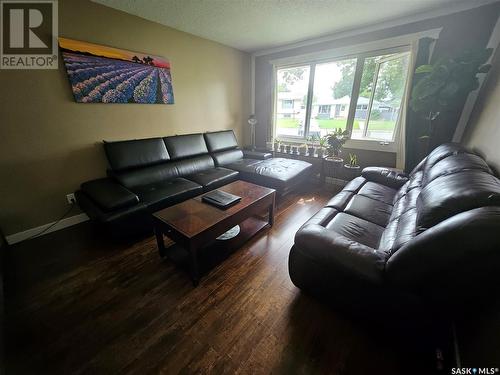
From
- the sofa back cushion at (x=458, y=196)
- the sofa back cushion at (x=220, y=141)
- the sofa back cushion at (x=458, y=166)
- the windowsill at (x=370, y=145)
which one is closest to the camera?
the sofa back cushion at (x=458, y=196)

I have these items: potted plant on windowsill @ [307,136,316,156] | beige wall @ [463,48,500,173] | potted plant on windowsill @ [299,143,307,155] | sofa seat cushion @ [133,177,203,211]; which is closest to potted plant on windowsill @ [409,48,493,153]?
beige wall @ [463,48,500,173]

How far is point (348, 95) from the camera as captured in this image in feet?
10.8

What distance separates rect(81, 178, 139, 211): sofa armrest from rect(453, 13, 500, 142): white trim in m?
3.92

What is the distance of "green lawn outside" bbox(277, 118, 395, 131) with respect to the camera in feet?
10.2

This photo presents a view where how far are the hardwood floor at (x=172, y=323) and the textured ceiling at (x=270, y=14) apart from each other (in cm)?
274

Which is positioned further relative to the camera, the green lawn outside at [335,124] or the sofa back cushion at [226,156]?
the sofa back cushion at [226,156]

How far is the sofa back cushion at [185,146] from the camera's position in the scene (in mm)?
2886

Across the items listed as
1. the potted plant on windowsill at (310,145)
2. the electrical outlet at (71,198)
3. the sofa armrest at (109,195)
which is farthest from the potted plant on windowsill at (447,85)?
the electrical outlet at (71,198)

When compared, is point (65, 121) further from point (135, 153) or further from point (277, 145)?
point (277, 145)

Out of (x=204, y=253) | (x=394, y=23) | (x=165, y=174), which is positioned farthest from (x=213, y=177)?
(x=394, y=23)

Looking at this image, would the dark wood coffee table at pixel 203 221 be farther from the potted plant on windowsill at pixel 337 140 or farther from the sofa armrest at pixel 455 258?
the potted plant on windowsill at pixel 337 140

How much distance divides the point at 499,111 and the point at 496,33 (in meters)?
1.10

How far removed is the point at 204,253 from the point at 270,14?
2921 millimetres

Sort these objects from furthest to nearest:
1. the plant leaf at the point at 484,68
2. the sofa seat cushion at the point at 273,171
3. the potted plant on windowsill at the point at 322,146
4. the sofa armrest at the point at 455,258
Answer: the potted plant on windowsill at the point at 322,146, the sofa seat cushion at the point at 273,171, the plant leaf at the point at 484,68, the sofa armrest at the point at 455,258
